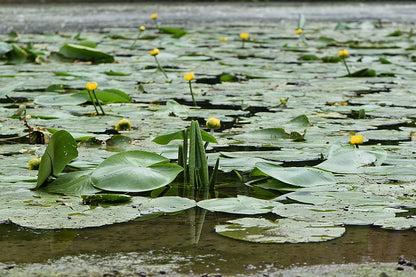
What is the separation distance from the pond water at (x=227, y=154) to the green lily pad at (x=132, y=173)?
20 millimetres

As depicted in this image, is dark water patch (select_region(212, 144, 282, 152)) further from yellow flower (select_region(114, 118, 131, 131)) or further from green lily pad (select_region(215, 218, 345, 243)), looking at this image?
green lily pad (select_region(215, 218, 345, 243))

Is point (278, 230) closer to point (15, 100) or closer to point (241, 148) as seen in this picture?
point (241, 148)

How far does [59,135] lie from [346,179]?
60cm

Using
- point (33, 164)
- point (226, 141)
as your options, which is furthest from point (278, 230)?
point (226, 141)

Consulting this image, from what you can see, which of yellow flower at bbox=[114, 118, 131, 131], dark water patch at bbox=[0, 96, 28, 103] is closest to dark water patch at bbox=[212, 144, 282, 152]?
yellow flower at bbox=[114, 118, 131, 131]

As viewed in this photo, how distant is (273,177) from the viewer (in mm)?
1490

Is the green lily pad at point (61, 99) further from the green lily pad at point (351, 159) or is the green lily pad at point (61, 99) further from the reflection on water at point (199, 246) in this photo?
the reflection on water at point (199, 246)

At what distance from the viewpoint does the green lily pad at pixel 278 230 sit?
1.17m

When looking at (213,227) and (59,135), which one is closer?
(213,227)

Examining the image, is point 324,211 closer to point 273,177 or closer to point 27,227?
point 273,177

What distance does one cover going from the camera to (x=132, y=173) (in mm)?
1479

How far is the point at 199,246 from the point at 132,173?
0.37m

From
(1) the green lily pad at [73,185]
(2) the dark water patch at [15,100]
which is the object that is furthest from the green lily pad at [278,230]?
(2) the dark water patch at [15,100]

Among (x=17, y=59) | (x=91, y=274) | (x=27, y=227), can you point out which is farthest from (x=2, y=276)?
(x=17, y=59)
